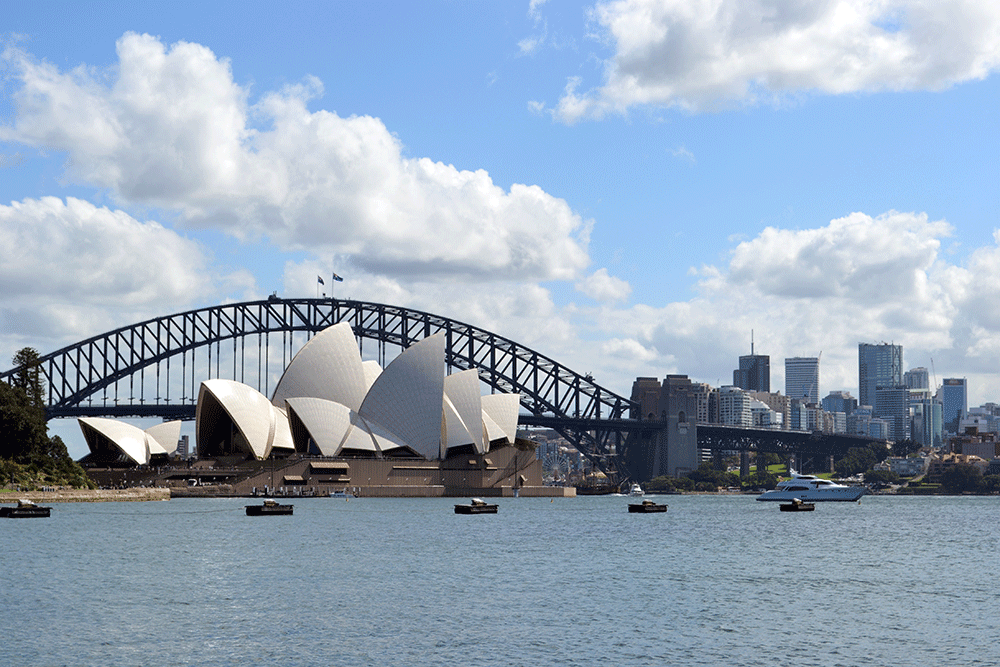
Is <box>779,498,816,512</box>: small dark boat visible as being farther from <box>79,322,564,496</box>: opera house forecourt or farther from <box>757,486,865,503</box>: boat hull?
<box>79,322,564,496</box>: opera house forecourt

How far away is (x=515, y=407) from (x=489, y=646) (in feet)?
365

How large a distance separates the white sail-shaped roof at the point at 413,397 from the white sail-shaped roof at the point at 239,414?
10226mm

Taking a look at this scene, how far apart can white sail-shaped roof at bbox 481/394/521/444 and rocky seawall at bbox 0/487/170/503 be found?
40.7 metres

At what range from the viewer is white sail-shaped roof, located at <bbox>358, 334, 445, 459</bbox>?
4916 inches

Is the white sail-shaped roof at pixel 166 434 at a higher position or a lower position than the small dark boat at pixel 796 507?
higher

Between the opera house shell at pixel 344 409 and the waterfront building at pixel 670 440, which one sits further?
the waterfront building at pixel 670 440

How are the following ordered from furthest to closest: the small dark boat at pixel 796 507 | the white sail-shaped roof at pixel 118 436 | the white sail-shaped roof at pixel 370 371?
the white sail-shaped roof at pixel 370 371 < the white sail-shaped roof at pixel 118 436 < the small dark boat at pixel 796 507

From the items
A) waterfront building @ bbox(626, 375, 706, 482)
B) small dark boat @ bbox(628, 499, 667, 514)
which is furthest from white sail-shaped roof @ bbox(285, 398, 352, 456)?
waterfront building @ bbox(626, 375, 706, 482)

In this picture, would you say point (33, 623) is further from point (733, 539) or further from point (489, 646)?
point (733, 539)

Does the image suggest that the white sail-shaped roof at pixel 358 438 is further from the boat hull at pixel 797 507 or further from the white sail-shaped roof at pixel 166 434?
the boat hull at pixel 797 507

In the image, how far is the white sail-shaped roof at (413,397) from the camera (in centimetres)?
12488

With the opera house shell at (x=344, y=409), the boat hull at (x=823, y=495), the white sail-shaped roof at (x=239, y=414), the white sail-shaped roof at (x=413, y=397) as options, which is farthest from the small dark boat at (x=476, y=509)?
the boat hull at (x=823, y=495)

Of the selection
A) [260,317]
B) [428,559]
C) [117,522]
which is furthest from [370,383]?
[428,559]

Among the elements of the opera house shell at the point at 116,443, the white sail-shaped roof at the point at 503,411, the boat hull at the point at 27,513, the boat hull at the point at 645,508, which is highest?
the white sail-shaped roof at the point at 503,411
